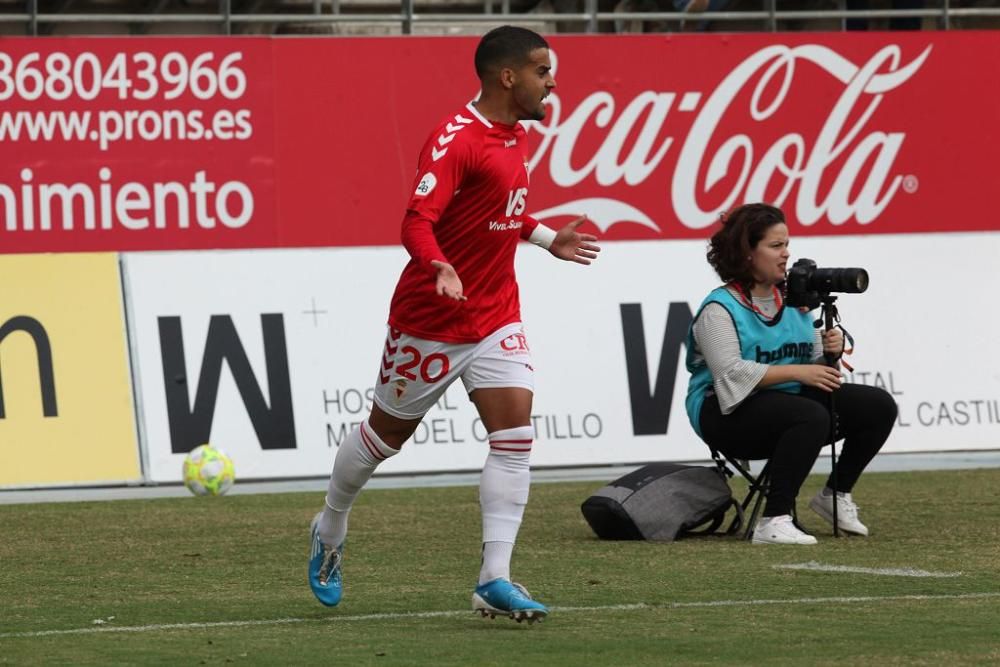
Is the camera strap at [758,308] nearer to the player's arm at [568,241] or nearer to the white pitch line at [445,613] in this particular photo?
the player's arm at [568,241]

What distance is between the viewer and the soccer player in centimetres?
631

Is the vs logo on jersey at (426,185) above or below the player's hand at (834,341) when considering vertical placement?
above

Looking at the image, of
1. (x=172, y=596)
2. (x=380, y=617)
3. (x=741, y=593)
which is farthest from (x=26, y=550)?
(x=741, y=593)

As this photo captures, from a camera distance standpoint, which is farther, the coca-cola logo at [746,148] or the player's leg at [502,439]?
the coca-cola logo at [746,148]

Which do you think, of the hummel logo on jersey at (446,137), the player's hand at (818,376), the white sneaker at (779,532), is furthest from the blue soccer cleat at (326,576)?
the player's hand at (818,376)

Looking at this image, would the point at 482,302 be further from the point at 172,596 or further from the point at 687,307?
the point at 687,307

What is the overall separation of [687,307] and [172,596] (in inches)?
260

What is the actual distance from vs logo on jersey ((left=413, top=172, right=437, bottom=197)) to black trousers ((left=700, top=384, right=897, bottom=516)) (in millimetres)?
2810

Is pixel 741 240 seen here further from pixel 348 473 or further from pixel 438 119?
pixel 438 119

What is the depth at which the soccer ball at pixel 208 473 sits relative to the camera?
38.4ft

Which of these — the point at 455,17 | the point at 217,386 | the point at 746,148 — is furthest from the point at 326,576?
the point at 746,148

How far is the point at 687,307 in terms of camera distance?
1325 cm

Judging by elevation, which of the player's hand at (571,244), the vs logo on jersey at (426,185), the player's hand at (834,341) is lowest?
the player's hand at (834,341)

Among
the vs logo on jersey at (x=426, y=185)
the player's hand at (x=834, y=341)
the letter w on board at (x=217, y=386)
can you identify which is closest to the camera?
the vs logo on jersey at (x=426, y=185)
